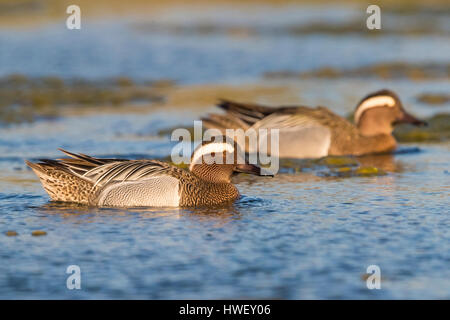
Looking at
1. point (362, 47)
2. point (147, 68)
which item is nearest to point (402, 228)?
point (147, 68)

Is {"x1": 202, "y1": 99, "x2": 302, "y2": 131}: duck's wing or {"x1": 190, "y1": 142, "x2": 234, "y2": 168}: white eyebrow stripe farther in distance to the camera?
{"x1": 202, "y1": 99, "x2": 302, "y2": 131}: duck's wing

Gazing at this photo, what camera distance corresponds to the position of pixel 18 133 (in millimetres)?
13367

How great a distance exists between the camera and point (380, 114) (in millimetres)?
12977

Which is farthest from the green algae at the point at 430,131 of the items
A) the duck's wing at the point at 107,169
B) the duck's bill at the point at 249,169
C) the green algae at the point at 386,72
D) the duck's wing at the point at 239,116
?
the duck's wing at the point at 107,169

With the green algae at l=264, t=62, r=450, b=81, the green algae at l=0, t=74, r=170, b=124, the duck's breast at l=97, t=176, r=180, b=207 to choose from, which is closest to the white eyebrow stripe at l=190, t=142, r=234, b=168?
the duck's breast at l=97, t=176, r=180, b=207

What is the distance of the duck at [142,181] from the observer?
8797 millimetres

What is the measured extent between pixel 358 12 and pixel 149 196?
73.5 feet

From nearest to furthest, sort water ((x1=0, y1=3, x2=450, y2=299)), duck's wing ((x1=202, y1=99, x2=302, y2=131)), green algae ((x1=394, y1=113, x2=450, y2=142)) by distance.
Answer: water ((x1=0, y1=3, x2=450, y2=299)) < duck's wing ((x1=202, y1=99, x2=302, y2=131)) < green algae ((x1=394, y1=113, x2=450, y2=142))

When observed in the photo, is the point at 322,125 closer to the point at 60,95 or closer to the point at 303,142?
the point at 303,142

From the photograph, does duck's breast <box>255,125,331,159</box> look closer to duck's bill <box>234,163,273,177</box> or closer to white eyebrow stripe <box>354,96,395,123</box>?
white eyebrow stripe <box>354,96,395,123</box>

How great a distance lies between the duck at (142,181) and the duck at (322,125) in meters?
2.93

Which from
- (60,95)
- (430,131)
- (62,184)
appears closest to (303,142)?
(430,131)

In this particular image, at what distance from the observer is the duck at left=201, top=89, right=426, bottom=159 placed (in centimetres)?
1209

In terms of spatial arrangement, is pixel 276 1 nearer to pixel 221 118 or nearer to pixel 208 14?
Answer: pixel 208 14
